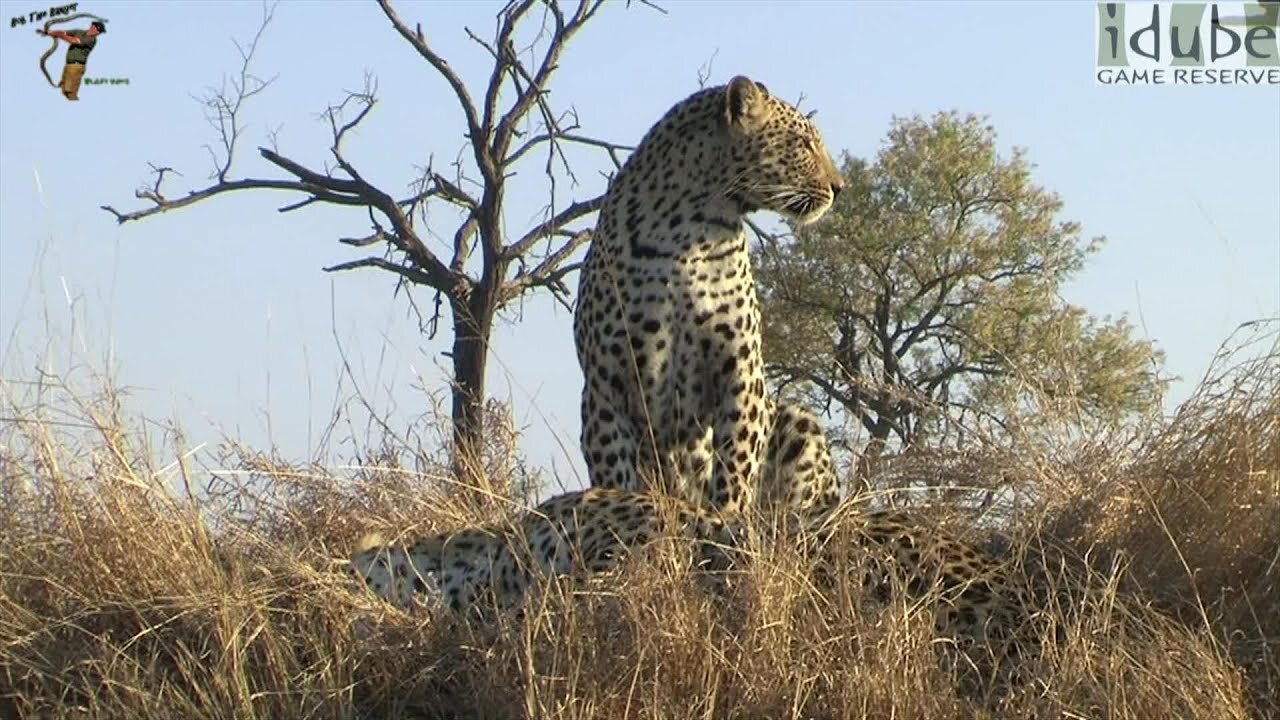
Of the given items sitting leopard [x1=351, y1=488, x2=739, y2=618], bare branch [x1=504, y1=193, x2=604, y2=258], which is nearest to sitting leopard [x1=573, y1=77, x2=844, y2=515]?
sitting leopard [x1=351, y1=488, x2=739, y2=618]

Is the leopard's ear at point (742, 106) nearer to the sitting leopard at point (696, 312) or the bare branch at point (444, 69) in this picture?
the sitting leopard at point (696, 312)

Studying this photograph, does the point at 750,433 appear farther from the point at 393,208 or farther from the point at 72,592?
the point at 393,208

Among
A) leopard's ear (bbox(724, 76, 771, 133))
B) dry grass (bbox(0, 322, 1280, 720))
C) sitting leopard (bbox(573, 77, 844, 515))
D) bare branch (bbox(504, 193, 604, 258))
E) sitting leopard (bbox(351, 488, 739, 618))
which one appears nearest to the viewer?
dry grass (bbox(0, 322, 1280, 720))

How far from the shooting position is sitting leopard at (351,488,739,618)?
636 cm

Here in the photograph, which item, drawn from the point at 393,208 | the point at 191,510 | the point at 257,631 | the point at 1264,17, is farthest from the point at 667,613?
the point at 393,208

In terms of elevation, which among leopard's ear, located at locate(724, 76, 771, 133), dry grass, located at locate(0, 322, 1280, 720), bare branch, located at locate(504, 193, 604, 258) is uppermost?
bare branch, located at locate(504, 193, 604, 258)

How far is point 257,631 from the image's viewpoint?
19.0ft

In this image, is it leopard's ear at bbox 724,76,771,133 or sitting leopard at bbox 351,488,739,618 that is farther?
leopard's ear at bbox 724,76,771,133

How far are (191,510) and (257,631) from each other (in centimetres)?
88

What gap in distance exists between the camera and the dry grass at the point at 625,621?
5.50 m

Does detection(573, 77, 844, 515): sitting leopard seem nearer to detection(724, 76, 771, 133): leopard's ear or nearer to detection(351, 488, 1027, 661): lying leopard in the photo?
detection(724, 76, 771, 133): leopard's ear

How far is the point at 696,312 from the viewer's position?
322 inches

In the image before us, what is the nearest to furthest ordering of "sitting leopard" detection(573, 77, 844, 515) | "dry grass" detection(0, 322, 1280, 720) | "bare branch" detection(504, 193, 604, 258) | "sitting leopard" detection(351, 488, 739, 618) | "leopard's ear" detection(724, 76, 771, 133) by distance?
1. "dry grass" detection(0, 322, 1280, 720)
2. "sitting leopard" detection(351, 488, 739, 618)
3. "sitting leopard" detection(573, 77, 844, 515)
4. "leopard's ear" detection(724, 76, 771, 133)
5. "bare branch" detection(504, 193, 604, 258)

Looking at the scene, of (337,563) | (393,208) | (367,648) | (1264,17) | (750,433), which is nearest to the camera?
(367,648)
